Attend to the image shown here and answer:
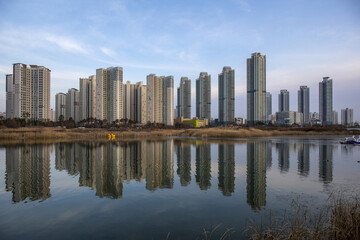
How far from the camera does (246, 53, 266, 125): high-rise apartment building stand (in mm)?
161750

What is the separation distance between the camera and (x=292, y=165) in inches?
1028

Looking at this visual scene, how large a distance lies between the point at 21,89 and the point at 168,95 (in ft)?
309

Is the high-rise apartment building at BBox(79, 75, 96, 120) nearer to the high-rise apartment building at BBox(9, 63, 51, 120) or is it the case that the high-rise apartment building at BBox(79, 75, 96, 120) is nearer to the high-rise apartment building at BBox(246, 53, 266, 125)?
the high-rise apartment building at BBox(9, 63, 51, 120)

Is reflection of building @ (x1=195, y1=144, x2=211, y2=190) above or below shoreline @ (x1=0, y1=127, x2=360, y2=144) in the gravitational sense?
below

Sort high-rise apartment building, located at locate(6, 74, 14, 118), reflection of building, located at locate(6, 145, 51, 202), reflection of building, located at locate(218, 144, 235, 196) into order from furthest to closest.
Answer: high-rise apartment building, located at locate(6, 74, 14, 118) < reflection of building, located at locate(218, 144, 235, 196) < reflection of building, located at locate(6, 145, 51, 202)

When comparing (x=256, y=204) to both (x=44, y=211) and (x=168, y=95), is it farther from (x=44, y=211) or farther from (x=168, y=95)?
(x=168, y=95)

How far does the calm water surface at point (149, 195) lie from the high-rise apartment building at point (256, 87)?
145869mm

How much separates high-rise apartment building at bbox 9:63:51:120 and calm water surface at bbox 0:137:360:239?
12632 centimetres

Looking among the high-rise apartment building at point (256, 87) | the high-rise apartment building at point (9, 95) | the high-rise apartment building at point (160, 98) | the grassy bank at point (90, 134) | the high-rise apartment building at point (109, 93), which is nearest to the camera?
the grassy bank at point (90, 134)

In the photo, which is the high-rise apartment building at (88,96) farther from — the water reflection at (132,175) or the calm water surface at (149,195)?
the calm water surface at (149,195)

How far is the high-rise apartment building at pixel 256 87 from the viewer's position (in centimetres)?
16175

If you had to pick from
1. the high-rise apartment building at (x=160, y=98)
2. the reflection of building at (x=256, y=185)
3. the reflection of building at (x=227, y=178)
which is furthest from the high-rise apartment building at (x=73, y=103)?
the reflection of building at (x=256, y=185)

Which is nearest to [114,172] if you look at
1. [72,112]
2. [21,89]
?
[21,89]

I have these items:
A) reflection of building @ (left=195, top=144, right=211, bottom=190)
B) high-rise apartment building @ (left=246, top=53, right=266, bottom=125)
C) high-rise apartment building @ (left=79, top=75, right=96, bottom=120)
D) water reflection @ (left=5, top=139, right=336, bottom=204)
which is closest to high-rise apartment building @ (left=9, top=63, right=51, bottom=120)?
high-rise apartment building @ (left=79, top=75, right=96, bottom=120)
